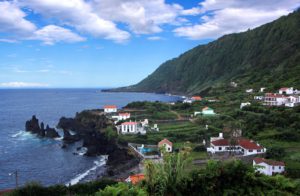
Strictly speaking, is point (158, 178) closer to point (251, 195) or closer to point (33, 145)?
point (251, 195)

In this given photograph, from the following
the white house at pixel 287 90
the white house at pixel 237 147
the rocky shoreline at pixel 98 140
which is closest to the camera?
the white house at pixel 237 147

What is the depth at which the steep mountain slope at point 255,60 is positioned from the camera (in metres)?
97.5

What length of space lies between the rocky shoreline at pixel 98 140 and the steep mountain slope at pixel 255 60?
164 ft

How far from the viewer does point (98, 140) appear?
170 feet

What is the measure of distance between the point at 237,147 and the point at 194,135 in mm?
9231

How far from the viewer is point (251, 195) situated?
9961mm

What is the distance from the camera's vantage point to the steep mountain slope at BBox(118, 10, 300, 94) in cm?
9751

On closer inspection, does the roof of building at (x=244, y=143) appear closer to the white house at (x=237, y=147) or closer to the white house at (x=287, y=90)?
the white house at (x=237, y=147)

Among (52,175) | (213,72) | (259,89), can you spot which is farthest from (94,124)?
(213,72)

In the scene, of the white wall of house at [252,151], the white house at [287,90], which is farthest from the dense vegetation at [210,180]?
the white house at [287,90]

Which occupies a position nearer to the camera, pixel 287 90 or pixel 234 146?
pixel 234 146

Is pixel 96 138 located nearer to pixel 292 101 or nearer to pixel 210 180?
pixel 292 101

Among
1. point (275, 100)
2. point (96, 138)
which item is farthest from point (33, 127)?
point (275, 100)

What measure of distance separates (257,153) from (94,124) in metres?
39.3
